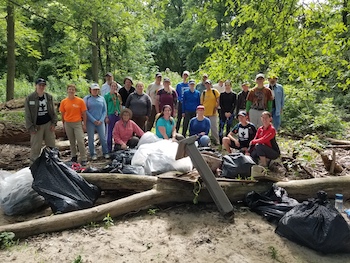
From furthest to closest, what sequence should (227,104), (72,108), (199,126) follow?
1. (227,104)
2. (199,126)
3. (72,108)

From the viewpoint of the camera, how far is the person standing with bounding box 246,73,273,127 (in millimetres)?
6918

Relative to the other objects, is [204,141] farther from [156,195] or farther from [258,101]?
[156,195]

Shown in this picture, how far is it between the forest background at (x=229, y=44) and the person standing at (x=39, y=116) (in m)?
2.72

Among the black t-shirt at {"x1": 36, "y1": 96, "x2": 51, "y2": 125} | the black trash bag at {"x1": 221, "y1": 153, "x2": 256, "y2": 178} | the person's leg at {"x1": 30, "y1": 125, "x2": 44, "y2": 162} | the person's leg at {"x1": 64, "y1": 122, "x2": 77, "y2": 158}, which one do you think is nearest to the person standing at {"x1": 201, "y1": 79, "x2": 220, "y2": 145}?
the black trash bag at {"x1": 221, "y1": 153, "x2": 256, "y2": 178}

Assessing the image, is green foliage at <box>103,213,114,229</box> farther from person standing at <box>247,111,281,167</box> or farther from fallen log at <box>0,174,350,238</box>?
person standing at <box>247,111,281,167</box>

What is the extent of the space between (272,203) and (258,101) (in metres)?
3.34

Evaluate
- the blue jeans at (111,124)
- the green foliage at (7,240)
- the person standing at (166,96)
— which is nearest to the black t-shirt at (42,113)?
the blue jeans at (111,124)

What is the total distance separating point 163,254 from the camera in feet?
10.8

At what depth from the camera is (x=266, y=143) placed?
5.76 metres

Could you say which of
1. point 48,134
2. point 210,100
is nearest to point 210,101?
point 210,100

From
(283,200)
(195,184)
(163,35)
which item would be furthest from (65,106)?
(163,35)

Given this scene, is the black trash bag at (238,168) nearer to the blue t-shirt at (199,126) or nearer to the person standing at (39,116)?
the blue t-shirt at (199,126)

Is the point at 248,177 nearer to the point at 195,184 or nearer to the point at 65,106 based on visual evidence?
the point at 195,184

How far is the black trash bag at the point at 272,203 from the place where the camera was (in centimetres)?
402
